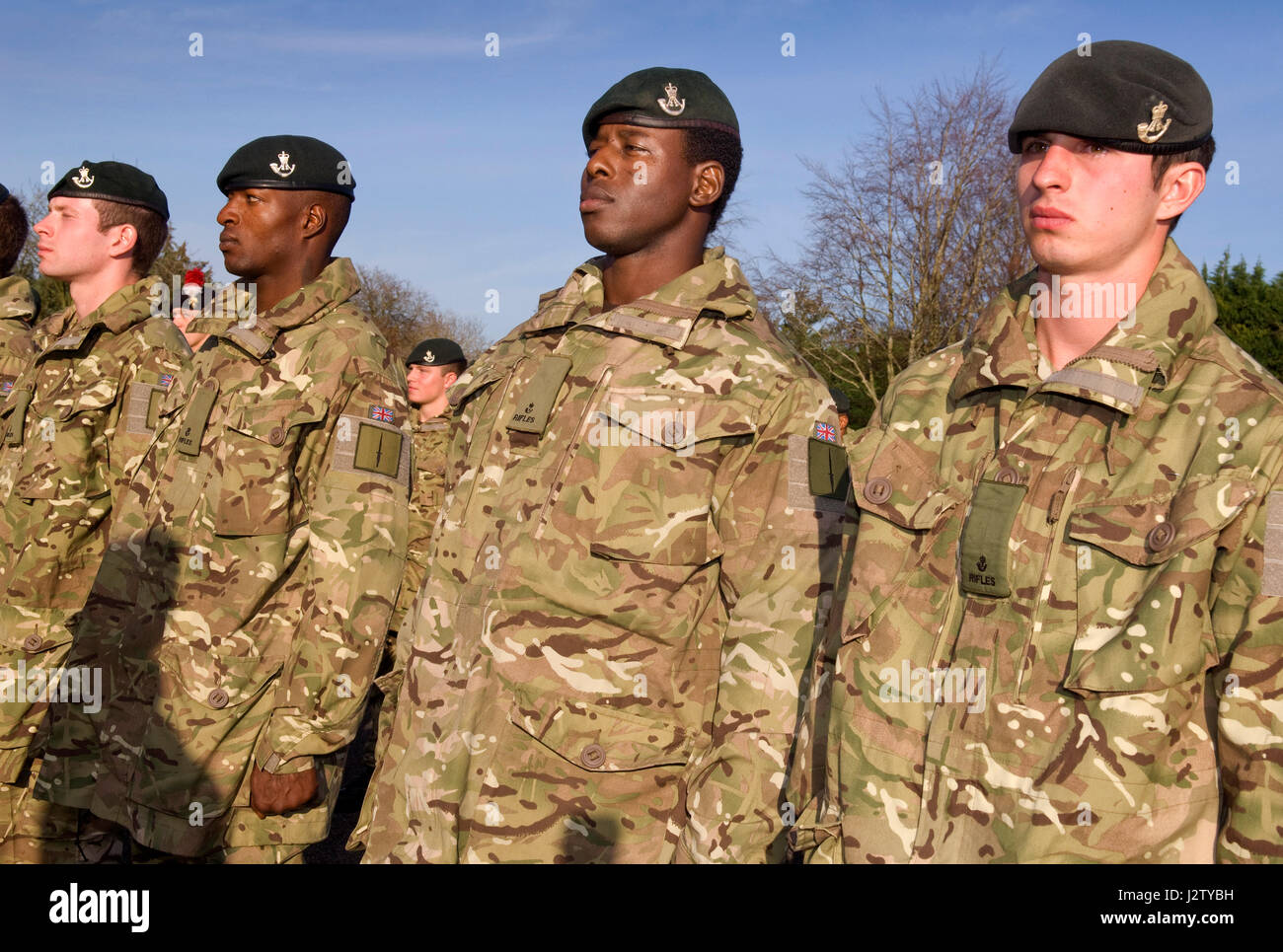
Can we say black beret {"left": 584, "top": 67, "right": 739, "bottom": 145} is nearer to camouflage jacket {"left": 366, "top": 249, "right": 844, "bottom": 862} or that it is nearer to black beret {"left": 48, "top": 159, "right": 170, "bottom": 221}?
camouflage jacket {"left": 366, "top": 249, "right": 844, "bottom": 862}

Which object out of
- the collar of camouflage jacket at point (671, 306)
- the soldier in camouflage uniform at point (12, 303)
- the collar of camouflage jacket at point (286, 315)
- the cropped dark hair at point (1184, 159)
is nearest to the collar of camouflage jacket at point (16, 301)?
the soldier in camouflage uniform at point (12, 303)

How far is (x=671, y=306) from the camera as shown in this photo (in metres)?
3.16

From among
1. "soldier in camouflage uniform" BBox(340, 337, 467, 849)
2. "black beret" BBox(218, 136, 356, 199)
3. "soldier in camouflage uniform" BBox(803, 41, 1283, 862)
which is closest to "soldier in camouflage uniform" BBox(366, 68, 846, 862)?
A: "soldier in camouflage uniform" BBox(803, 41, 1283, 862)

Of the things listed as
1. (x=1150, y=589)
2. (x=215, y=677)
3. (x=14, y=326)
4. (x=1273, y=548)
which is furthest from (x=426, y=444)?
(x=1273, y=548)

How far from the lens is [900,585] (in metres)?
2.32

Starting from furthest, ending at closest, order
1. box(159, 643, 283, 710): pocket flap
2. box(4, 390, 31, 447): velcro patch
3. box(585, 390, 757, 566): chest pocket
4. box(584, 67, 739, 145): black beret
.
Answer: box(4, 390, 31, 447): velcro patch < box(159, 643, 283, 710): pocket flap < box(584, 67, 739, 145): black beret < box(585, 390, 757, 566): chest pocket

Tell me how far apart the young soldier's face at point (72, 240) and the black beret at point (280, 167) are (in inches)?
66.5

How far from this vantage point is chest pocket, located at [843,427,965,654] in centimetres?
228

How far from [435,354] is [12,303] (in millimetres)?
4391

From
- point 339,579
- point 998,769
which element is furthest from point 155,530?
point 998,769

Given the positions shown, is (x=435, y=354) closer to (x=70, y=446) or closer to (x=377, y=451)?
(x=70, y=446)

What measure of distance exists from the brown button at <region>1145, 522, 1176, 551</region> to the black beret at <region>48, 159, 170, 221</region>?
5260mm

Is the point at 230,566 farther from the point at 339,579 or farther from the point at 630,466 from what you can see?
the point at 630,466

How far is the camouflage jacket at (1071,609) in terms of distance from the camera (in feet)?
6.38
